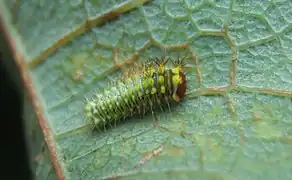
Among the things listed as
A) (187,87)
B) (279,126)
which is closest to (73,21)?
(187,87)

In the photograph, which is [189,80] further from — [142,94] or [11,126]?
[11,126]

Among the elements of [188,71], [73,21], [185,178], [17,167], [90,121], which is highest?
[73,21]

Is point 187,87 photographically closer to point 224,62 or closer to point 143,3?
point 224,62

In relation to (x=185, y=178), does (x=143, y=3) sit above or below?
above

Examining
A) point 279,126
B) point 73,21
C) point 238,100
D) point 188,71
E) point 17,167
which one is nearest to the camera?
point 279,126

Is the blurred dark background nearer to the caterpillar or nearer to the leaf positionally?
the leaf

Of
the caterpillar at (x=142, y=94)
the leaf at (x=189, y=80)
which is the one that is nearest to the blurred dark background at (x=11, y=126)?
the leaf at (x=189, y=80)
